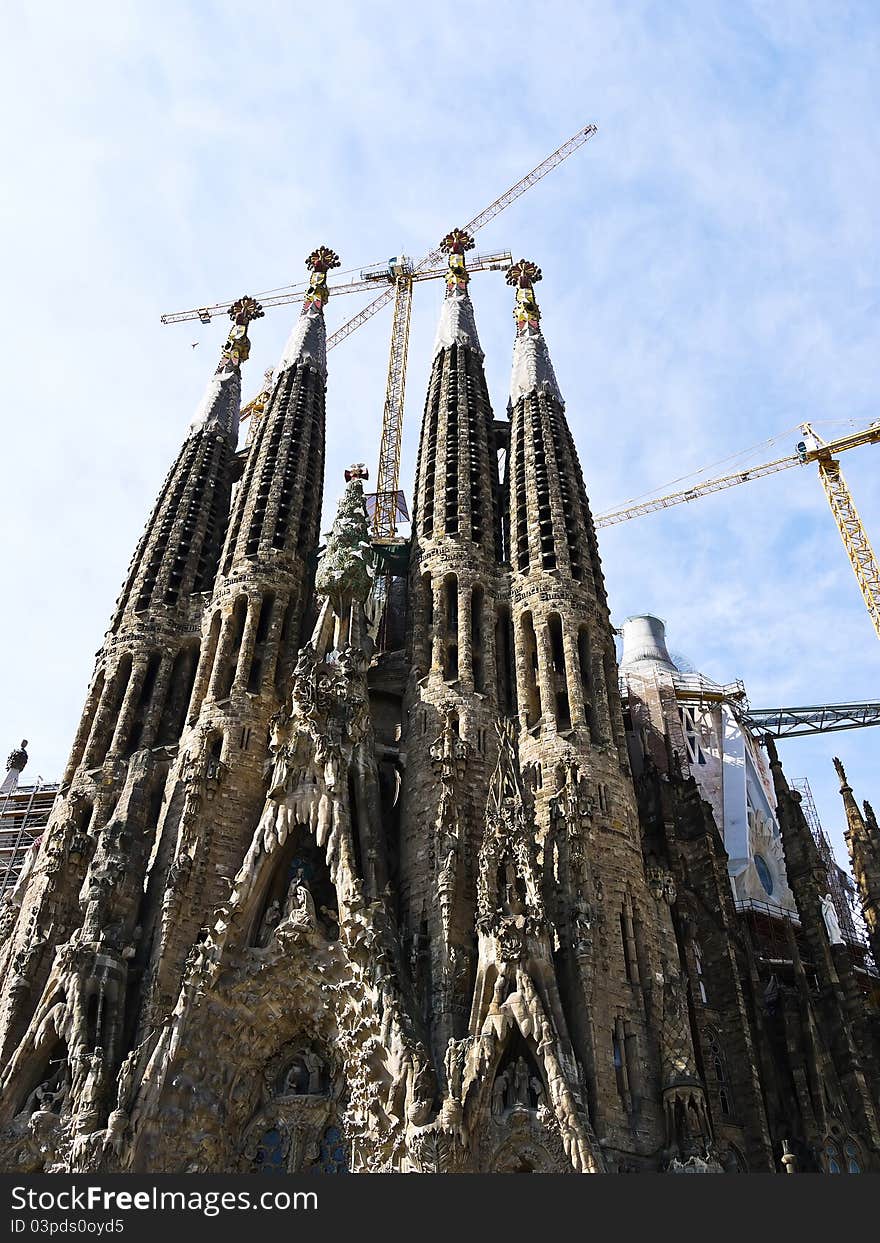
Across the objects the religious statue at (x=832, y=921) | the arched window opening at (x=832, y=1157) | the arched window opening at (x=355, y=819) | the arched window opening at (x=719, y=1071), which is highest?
the religious statue at (x=832, y=921)

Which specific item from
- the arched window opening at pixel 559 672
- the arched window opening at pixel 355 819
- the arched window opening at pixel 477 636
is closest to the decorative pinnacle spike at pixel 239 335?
the arched window opening at pixel 477 636

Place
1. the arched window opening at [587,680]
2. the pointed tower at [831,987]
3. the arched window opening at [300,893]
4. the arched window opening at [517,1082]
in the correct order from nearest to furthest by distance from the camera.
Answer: the arched window opening at [517,1082], the arched window opening at [300,893], the pointed tower at [831,987], the arched window opening at [587,680]

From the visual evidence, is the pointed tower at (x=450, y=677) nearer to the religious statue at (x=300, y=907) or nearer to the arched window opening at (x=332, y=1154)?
the religious statue at (x=300, y=907)

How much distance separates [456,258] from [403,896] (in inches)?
1197

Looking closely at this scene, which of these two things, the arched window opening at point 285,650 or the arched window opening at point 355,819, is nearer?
the arched window opening at point 355,819

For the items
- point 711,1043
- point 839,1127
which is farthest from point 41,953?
point 839,1127

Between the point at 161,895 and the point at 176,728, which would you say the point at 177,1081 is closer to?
the point at 161,895

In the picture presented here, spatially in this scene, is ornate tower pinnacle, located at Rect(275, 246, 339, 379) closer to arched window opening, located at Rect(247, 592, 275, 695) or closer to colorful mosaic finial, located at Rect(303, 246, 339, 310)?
colorful mosaic finial, located at Rect(303, 246, 339, 310)

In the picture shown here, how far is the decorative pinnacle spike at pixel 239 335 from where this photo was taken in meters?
43.0

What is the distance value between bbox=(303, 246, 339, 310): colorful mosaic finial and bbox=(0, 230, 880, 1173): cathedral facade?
12.2m

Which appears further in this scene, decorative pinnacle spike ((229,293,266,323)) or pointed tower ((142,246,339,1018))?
decorative pinnacle spike ((229,293,266,323))

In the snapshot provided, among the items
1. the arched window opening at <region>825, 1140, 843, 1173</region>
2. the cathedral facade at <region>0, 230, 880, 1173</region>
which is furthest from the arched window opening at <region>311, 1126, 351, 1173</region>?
the arched window opening at <region>825, 1140, 843, 1173</region>

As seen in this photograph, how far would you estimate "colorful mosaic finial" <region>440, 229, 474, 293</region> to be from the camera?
44688 mm

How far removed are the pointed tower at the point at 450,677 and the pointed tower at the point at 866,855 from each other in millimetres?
12807
